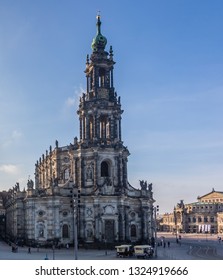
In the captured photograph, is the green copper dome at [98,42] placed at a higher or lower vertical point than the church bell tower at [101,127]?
higher

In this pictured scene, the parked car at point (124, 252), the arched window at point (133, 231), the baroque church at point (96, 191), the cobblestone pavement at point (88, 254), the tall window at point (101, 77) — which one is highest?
the tall window at point (101, 77)

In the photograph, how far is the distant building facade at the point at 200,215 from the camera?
135 m

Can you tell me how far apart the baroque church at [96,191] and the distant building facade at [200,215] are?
73182 millimetres

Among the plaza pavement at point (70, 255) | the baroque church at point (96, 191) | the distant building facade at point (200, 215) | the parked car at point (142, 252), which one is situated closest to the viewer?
the plaza pavement at point (70, 255)

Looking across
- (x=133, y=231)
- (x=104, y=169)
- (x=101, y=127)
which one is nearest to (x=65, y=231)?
(x=133, y=231)

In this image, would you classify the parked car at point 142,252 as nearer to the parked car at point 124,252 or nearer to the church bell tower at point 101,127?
the parked car at point 124,252

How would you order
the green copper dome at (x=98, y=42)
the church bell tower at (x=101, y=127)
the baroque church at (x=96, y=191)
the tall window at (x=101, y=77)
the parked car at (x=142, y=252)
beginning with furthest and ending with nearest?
the green copper dome at (x=98, y=42), the tall window at (x=101, y=77), the church bell tower at (x=101, y=127), the baroque church at (x=96, y=191), the parked car at (x=142, y=252)

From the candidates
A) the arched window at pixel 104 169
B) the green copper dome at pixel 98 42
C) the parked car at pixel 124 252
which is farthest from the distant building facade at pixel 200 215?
the parked car at pixel 124 252

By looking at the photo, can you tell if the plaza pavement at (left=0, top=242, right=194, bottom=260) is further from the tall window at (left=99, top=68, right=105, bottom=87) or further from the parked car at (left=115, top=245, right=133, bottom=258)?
the tall window at (left=99, top=68, right=105, bottom=87)

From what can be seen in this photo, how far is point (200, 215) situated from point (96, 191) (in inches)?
3275

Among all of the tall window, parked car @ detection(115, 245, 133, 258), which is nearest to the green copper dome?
the tall window

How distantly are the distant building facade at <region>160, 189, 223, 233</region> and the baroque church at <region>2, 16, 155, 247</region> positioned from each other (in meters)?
73.2

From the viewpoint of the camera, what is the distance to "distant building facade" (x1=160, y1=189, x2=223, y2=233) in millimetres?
135375
